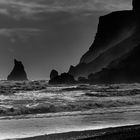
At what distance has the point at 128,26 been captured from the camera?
523 ft

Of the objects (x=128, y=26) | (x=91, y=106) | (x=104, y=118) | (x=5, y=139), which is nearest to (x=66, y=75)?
(x=128, y=26)

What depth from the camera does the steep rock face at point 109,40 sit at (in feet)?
480

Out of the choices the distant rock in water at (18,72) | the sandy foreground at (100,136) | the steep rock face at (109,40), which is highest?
the steep rock face at (109,40)

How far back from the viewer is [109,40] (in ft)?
563

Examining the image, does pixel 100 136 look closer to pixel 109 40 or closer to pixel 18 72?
pixel 109 40

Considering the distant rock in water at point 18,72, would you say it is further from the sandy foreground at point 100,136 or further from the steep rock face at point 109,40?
the sandy foreground at point 100,136

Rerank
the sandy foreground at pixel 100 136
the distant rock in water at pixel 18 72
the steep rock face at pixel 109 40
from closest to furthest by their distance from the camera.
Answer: the sandy foreground at pixel 100 136
the steep rock face at pixel 109 40
the distant rock in water at pixel 18 72

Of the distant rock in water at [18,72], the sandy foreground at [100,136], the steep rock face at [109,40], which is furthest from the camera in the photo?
the distant rock in water at [18,72]

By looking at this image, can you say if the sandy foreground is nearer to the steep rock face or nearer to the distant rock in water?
the steep rock face

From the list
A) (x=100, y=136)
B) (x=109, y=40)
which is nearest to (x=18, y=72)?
(x=109, y=40)

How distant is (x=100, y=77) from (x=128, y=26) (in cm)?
5080

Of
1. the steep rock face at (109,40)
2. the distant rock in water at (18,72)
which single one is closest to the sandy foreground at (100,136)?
the steep rock face at (109,40)

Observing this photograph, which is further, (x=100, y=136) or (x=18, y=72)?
(x=18, y=72)

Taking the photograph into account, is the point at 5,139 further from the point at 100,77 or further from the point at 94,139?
the point at 100,77
